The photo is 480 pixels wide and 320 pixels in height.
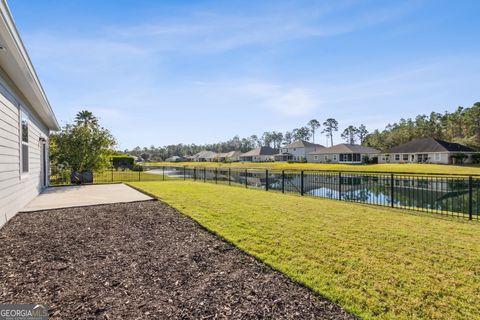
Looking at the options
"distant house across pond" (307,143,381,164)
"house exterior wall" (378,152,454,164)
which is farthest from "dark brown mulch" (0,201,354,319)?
"distant house across pond" (307,143,381,164)

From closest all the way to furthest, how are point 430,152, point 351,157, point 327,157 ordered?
1. point 430,152
2. point 351,157
3. point 327,157

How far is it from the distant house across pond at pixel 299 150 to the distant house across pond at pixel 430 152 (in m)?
15.8

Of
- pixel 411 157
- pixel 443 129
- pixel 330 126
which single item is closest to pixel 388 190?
pixel 411 157

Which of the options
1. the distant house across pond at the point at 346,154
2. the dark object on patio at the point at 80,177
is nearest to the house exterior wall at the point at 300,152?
the distant house across pond at the point at 346,154

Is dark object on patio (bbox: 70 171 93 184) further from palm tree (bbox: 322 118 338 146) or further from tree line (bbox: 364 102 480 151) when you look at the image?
palm tree (bbox: 322 118 338 146)

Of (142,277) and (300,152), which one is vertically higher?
(300,152)

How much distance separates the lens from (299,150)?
57.9 m

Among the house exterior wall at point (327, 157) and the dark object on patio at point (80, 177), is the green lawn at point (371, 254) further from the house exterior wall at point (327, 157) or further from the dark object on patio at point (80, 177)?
the house exterior wall at point (327, 157)

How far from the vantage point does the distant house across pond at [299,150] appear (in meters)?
56.6

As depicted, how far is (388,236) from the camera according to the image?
4.28 meters

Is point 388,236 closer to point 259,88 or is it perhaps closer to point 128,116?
point 259,88

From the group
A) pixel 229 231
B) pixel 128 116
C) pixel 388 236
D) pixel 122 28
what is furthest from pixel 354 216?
pixel 128 116

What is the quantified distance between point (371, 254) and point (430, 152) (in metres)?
41.6

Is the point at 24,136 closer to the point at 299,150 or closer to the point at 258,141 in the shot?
the point at 299,150
